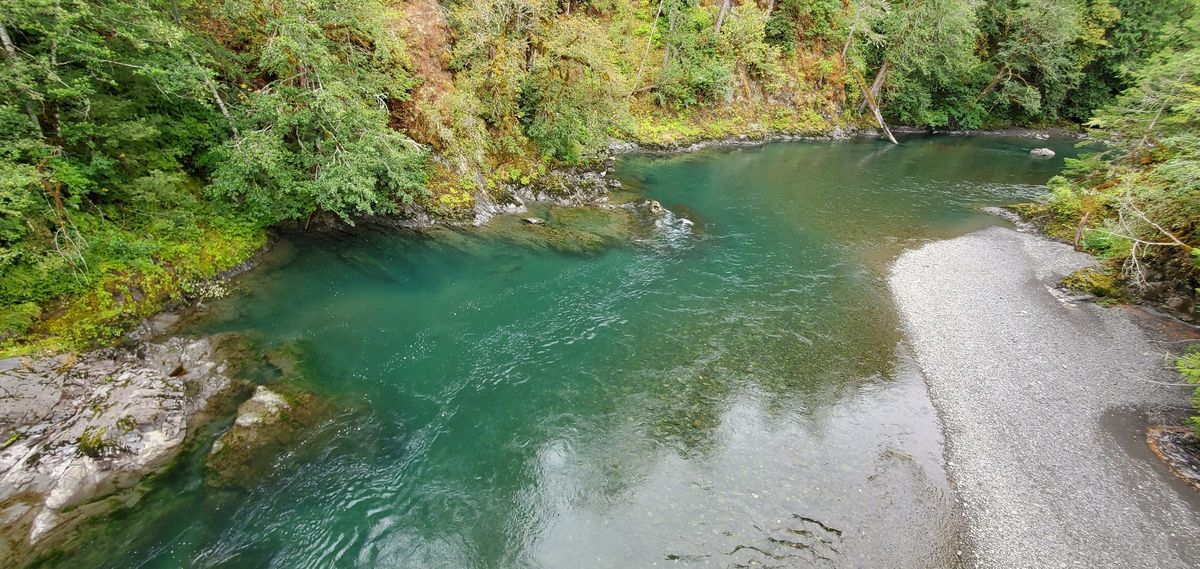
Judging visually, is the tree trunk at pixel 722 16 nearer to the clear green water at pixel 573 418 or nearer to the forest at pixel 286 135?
the forest at pixel 286 135

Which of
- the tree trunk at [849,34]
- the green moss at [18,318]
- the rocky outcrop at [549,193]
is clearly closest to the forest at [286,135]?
the green moss at [18,318]

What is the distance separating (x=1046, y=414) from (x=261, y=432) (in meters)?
18.1

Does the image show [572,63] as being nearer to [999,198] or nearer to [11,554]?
[11,554]

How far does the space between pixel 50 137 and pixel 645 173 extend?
25032mm

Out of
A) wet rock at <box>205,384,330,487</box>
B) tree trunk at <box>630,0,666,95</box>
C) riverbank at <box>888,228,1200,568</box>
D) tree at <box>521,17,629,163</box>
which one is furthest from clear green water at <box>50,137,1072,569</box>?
tree trunk at <box>630,0,666,95</box>

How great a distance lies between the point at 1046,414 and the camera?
11875 mm

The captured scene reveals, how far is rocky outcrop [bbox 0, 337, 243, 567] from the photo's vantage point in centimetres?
762

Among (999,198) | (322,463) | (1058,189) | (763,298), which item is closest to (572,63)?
(763,298)

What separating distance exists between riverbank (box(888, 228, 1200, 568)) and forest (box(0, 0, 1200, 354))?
3400 millimetres

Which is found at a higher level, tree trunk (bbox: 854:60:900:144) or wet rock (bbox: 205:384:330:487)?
tree trunk (bbox: 854:60:900:144)

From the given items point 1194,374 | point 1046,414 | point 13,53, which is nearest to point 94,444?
point 13,53

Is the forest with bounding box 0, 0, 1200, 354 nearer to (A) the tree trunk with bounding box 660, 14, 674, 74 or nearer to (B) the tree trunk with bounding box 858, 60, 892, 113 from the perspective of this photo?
(A) the tree trunk with bounding box 660, 14, 674, 74

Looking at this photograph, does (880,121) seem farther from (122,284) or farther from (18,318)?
(18,318)

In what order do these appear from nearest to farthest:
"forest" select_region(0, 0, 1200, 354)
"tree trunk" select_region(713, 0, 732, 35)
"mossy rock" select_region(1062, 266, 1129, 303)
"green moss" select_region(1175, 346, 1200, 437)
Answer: "forest" select_region(0, 0, 1200, 354)
"green moss" select_region(1175, 346, 1200, 437)
"mossy rock" select_region(1062, 266, 1129, 303)
"tree trunk" select_region(713, 0, 732, 35)
